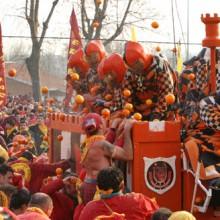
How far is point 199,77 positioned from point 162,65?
0.45 m

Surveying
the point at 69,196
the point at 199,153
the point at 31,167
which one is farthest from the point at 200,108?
the point at 31,167

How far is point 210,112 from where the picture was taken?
690cm

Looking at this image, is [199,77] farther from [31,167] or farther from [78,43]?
[78,43]

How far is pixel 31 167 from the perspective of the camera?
8336 mm

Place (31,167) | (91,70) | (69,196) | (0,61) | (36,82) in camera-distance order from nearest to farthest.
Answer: (69,196) < (31,167) < (91,70) < (0,61) < (36,82)

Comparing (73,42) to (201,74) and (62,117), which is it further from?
(201,74)

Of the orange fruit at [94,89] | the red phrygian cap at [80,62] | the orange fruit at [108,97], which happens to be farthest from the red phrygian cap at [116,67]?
the red phrygian cap at [80,62]

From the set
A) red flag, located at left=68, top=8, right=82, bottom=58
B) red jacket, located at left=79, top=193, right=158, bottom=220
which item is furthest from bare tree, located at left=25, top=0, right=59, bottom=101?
red jacket, located at left=79, top=193, right=158, bottom=220

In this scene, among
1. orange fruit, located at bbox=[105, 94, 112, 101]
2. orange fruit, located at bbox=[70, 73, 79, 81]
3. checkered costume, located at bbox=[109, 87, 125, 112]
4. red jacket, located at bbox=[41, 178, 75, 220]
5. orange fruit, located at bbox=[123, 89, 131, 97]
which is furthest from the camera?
orange fruit, located at bbox=[70, 73, 79, 81]

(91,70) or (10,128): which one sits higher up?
(91,70)

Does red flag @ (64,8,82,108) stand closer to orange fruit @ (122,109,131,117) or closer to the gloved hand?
the gloved hand

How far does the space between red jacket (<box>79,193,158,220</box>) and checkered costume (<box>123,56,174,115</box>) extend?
251 centimetres

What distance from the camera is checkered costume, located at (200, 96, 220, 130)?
22.5ft

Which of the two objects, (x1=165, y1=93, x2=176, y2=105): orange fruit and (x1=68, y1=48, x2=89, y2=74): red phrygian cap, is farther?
(x1=68, y1=48, x2=89, y2=74): red phrygian cap
